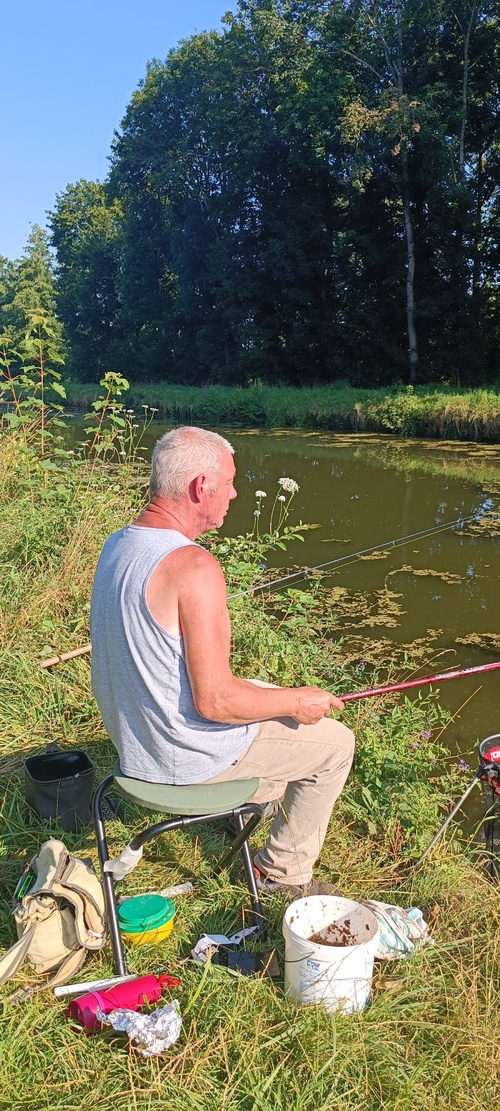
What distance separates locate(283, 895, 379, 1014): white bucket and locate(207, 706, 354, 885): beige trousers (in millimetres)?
294

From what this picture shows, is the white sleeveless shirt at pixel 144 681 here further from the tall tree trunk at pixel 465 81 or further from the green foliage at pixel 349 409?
the tall tree trunk at pixel 465 81

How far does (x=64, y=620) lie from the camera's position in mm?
3973

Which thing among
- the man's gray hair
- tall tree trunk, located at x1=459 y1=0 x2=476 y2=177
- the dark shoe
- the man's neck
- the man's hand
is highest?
tall tree trunk, located at x1=459 y1=0 x2=476 y2=177

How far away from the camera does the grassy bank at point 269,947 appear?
5.38 feet

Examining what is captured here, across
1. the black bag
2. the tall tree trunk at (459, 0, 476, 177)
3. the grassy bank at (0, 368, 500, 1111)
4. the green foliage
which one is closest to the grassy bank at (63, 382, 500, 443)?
the green foliage

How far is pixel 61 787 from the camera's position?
2.64 metres

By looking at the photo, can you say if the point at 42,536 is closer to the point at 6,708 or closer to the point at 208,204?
the point at 6,708

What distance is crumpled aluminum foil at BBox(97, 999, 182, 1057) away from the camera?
1697mm

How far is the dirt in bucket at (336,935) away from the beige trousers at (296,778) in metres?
0.29

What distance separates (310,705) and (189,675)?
41cm

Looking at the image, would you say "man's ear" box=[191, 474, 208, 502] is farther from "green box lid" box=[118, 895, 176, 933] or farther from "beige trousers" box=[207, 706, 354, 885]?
"green box lid" box=[118, 895, 176, 933]

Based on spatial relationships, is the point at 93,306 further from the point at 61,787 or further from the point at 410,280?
the point at 61,787

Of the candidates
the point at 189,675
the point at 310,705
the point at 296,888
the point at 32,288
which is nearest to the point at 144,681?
the point at 189,675

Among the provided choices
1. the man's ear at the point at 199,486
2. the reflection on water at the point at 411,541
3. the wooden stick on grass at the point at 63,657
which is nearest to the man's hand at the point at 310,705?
the man's ear at the point at 199,486
